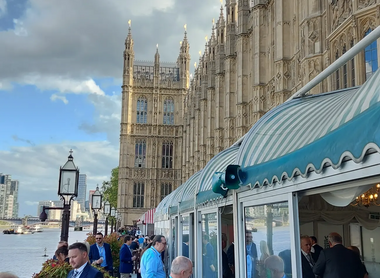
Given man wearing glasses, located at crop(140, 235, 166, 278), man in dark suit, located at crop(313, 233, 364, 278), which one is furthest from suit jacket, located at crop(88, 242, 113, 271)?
man in dark suit, located at crop(313, 233, 364, 278)

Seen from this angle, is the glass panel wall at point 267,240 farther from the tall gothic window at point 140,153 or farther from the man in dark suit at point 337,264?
the tall gothic window at point 140,153

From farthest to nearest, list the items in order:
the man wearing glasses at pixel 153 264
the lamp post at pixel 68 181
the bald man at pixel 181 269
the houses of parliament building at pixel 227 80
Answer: the houses of parliament building at pixel 227 80 < the lamp post at pixel 68 181 < the man wearing glasses at pixel 153 264 < the bald man at pixel 181 269

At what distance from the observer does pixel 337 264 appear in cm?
518

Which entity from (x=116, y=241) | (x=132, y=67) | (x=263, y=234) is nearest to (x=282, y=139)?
(x=263, y=234)

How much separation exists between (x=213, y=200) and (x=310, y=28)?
11200 mm

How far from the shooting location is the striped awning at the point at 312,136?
2.62 m

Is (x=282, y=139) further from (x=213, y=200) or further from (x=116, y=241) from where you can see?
(x=116, y=241)

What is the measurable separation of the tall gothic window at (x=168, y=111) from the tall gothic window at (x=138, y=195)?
9074mm

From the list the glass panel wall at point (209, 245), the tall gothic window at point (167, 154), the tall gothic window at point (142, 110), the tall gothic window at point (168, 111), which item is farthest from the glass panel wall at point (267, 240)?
the tall gothic window at point (168, 111)

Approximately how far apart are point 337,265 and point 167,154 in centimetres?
5367

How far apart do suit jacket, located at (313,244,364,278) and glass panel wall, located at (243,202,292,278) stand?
0.85 meters

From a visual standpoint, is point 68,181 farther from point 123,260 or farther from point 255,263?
point 255,263

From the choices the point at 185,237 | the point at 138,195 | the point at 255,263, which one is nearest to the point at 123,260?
the point at 185,237

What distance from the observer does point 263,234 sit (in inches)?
184
